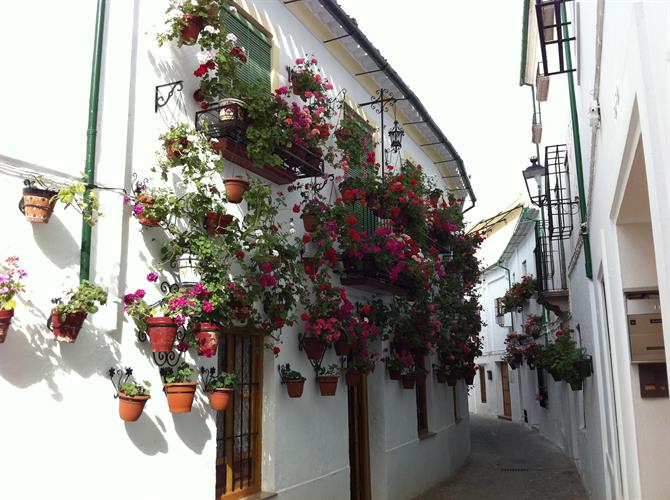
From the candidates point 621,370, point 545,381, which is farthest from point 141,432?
point 545,381

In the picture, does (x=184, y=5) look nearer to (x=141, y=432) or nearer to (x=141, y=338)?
(x=141, y=338)

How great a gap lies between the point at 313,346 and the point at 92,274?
10.5 ft

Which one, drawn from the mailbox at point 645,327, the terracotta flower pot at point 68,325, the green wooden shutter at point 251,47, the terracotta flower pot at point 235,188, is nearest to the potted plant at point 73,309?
the terracotta flower pot at point 68,325

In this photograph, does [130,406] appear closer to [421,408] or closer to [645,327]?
[645,327]

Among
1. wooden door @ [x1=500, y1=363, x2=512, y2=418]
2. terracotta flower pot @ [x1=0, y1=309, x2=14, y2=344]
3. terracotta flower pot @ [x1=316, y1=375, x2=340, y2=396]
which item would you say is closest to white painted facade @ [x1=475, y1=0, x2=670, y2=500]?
terracotta flower pot @ [x1=316, y1=375, x2=340, y2=396]

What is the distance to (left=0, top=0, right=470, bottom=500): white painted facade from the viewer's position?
13.8 ft

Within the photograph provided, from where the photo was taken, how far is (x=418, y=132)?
12.8m

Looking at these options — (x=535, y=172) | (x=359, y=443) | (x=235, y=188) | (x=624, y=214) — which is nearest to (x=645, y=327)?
(x=624, y=214)

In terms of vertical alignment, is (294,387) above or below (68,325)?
below

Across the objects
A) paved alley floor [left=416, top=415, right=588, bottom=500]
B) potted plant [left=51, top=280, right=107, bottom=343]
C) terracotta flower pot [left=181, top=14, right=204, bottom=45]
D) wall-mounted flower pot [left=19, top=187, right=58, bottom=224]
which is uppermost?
terracotta flower pot [left=181, top=14, right=204, bottom=45]

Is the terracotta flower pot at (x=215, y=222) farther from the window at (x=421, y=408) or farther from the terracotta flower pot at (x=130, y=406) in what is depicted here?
the window at (x=421, y=408)

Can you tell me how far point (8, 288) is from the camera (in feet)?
12.9

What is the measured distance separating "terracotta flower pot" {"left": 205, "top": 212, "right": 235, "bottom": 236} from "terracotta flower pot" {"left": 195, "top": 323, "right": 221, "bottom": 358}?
96 centimetres

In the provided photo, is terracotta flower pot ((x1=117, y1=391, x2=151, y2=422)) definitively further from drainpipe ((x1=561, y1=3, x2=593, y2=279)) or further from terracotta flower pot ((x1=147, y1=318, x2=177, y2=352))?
drainpipe ((x1=561, y1=3, x2=593, y2=279))
